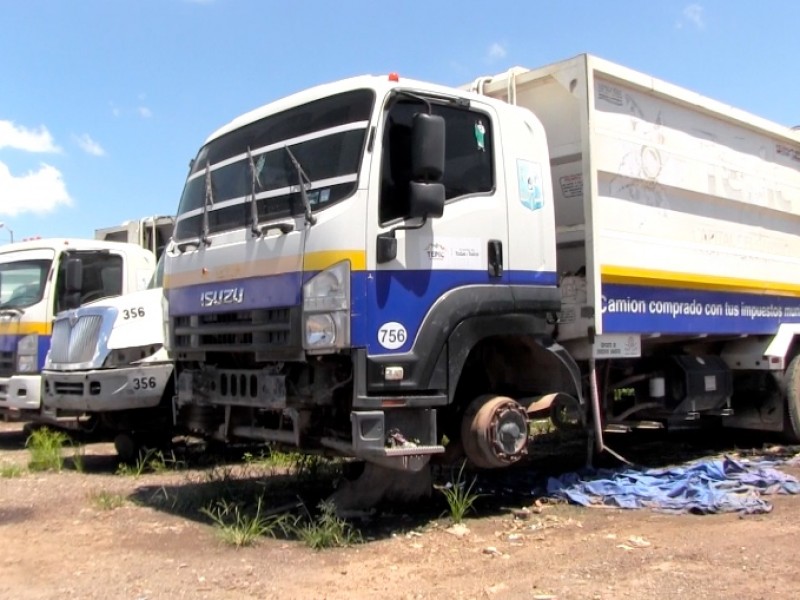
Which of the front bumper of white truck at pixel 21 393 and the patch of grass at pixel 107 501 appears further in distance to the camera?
the front bumper of white truck at pixel 21 393

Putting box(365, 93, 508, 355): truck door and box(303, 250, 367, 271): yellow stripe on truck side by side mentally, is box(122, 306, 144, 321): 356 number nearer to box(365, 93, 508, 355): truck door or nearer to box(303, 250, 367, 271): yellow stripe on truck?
box(303, 250, 367, 271): yellow stripe on truck

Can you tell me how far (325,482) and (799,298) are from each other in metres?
5.43

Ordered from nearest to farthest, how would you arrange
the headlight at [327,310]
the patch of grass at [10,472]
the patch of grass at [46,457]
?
the headlight at [327,310] < the patch of grass at [10,472] < the patch of grass at [46,457]

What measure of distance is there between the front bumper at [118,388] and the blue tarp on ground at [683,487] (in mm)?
3634

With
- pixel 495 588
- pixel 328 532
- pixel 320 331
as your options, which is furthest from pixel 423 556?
pixel 320 331

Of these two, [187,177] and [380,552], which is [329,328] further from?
[187,177]

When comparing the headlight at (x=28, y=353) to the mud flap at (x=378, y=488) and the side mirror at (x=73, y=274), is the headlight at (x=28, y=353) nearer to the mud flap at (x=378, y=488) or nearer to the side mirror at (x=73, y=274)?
the side mirror at (x=73, y=274)

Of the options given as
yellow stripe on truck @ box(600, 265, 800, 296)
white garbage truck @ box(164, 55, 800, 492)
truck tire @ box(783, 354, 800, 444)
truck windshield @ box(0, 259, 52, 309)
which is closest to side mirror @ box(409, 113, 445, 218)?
white garbage truck @ box(164, 55, 800, 492)

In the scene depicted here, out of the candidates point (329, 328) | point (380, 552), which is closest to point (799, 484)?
point (380, 552)

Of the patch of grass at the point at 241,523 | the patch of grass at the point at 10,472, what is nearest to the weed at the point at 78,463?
the patch of grass at the point at 10,472

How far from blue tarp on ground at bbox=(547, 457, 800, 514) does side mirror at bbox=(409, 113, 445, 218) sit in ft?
9.10

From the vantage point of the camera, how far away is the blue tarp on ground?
20.7ft

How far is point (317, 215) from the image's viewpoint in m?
5.31

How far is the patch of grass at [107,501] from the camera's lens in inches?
260
